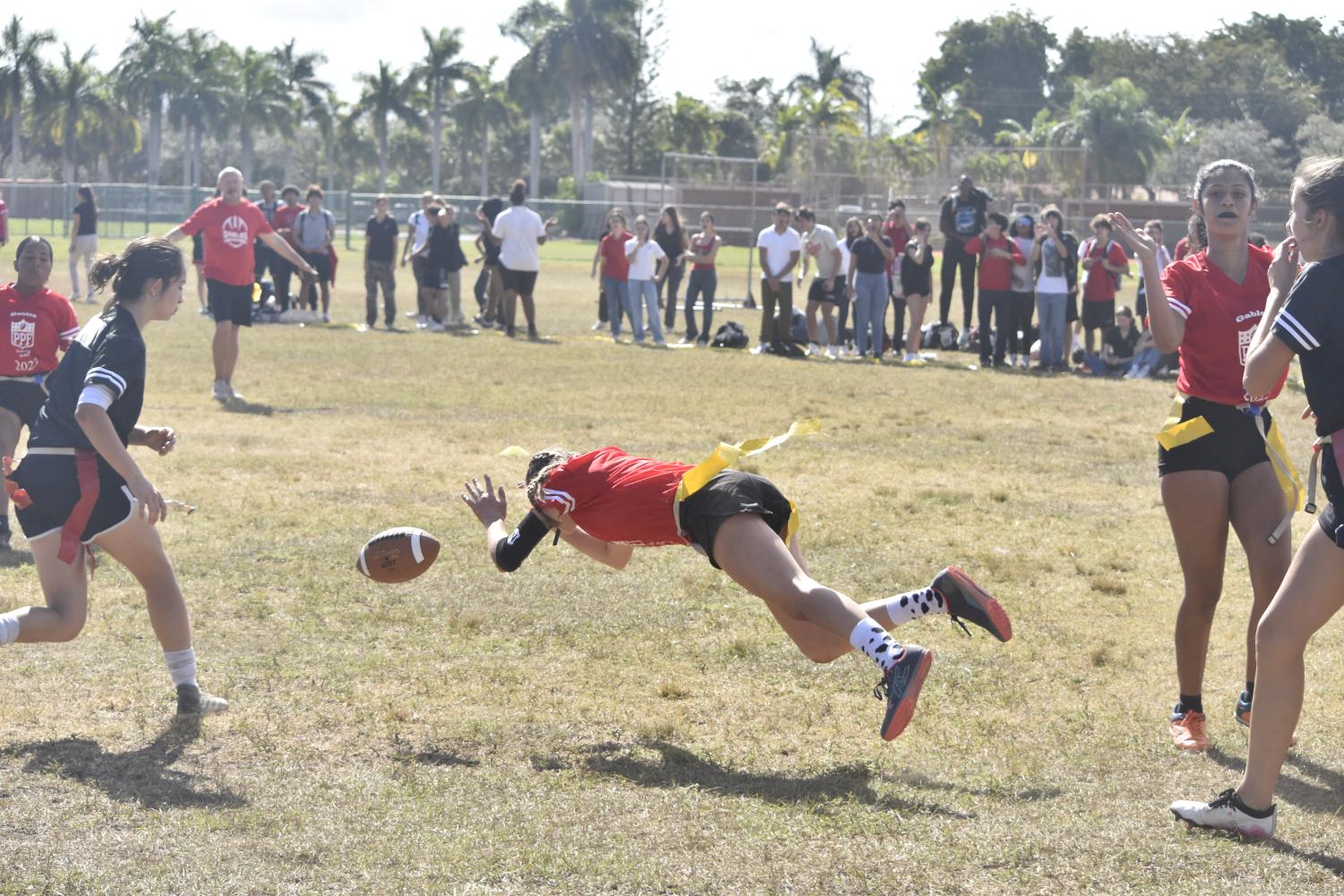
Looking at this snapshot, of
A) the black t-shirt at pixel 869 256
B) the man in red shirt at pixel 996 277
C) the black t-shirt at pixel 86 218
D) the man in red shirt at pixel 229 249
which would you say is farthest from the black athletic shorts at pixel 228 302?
the black t-shirt at pixel 86 218

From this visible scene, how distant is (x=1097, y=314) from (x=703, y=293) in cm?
617

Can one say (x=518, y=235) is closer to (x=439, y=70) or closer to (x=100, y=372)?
(x=100, y=372)

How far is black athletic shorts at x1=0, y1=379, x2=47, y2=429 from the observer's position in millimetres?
8961

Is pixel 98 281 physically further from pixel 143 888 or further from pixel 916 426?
pixel 916 426

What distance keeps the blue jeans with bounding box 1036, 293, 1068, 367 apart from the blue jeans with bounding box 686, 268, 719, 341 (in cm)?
508

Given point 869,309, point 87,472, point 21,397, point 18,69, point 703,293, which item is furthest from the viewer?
point 18,69

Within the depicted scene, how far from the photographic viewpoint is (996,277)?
20.6 meters

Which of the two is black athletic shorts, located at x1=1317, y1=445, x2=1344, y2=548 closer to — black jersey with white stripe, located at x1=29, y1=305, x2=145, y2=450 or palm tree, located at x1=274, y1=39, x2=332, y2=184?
black jersey with white stripe, located at x1=29, y1=305, x2=145, y2=450

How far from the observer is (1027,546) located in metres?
9.97

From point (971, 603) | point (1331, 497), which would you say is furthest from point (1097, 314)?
point (1331, 497)

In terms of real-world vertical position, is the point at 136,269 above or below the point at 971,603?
above

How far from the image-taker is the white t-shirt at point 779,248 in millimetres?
21219

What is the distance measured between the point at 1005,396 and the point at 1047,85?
111786 mm

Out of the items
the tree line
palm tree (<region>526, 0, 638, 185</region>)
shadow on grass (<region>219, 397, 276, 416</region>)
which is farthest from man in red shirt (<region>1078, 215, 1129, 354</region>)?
palm tree (<region>526, 0, 638, 185</region>)
